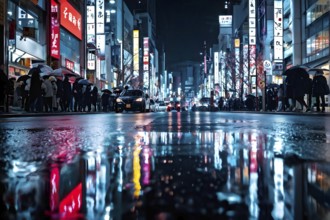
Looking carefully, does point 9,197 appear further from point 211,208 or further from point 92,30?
point 92,30

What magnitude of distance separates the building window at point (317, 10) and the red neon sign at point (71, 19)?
1928 centimetres

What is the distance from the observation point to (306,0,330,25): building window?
3275 centimetres

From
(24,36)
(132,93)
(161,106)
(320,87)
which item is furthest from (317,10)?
(24,36)

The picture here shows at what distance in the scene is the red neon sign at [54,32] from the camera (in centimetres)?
3069

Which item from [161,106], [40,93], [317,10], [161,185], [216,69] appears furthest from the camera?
[216,69]

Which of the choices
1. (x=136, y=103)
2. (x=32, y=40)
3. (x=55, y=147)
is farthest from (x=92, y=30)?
A: (x=55, y=147)

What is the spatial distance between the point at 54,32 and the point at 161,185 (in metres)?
30.2

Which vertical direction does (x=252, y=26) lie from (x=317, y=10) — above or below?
above

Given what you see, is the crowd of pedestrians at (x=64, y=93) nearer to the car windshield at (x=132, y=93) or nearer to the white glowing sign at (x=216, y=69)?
the car windshield at (x=132, y=93)

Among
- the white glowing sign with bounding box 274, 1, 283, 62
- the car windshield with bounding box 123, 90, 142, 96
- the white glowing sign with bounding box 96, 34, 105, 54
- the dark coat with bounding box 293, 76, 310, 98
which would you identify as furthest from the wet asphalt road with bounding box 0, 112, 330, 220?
the white glowing sign with bounding box 96, 34, 105, 54

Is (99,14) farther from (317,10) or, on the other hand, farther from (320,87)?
(320,87)

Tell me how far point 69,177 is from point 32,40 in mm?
26566

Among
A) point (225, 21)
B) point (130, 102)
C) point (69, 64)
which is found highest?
point (225, 21)

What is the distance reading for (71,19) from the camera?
37.5 m
